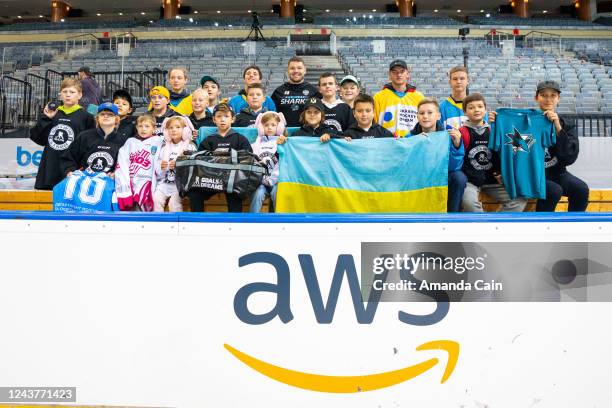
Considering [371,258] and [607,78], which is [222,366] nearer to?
[371,258]

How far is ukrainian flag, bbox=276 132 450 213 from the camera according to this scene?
11.6 ft

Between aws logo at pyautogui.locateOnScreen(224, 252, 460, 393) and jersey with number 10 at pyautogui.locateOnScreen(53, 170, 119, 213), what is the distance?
7.57ft

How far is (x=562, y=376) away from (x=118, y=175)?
3.44 m

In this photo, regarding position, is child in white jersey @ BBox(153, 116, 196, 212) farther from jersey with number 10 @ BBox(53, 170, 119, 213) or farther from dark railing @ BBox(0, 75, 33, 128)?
dark railing @ BBox(0, 75, 33, 128)

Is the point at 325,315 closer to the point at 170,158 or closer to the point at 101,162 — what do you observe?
the point at 170,158

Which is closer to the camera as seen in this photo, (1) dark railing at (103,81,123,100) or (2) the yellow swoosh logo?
(2) the yellow swoosh logo

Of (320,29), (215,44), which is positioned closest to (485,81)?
(320,29)

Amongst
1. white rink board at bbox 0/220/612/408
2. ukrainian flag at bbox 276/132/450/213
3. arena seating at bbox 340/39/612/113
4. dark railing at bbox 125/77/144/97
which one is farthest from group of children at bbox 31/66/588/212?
arena seating at bbox 340/39/612/113

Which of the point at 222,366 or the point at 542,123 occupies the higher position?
the point at 542,123

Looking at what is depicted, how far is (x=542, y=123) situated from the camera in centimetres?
365

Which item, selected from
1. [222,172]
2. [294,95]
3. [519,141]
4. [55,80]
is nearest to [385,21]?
[55,80]

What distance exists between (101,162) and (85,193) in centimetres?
48

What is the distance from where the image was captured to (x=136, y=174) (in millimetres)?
3879

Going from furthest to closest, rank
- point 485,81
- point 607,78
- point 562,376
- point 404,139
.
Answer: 1. point 607,78
2. point 485,81
3. point 404,139
4. point 562,376
